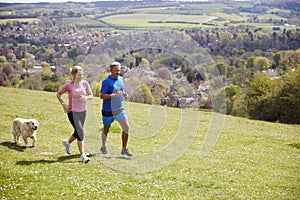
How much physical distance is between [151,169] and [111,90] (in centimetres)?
325

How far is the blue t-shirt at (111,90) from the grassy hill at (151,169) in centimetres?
197

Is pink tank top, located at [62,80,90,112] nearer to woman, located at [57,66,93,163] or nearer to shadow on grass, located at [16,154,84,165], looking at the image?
woman, located at [57,66,93,163]

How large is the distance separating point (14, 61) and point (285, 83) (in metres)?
102

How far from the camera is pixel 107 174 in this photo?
36.9ft

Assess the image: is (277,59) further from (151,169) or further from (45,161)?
(45,161)

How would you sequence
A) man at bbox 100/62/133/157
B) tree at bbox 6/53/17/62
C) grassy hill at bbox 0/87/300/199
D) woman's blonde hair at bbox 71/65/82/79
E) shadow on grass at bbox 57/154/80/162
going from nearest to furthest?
grassy hill at bbox 0/87/300/199 < woman's blonde hair at bbox 71/65/82/79 < shadow on grass at bbox 57/154/80/162 < man at bbox 100/62/133/157 < tree at bbox 6/53/17/62

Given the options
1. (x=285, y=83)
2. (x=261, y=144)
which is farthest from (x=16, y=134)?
(x=285, y=83)

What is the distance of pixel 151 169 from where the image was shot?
12484mm

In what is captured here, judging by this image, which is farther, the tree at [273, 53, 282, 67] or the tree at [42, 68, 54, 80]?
the tree at [273, 53, 282, 67]

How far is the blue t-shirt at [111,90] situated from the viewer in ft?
41.6

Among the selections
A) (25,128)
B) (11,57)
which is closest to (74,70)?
(25,128)

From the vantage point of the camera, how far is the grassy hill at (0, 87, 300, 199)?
968 centimetres

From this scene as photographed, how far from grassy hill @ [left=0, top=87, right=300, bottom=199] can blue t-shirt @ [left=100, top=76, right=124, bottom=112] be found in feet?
6.46

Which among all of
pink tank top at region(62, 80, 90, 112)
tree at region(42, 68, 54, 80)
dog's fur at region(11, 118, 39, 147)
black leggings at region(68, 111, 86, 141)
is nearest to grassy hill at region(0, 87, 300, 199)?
dog's fur at region(11, 118, 39, 147)
